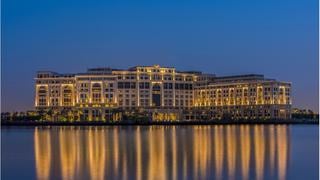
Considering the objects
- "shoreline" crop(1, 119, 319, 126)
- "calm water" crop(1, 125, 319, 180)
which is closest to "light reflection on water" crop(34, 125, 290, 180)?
"calm water" crop(1, 125, 319, 180)

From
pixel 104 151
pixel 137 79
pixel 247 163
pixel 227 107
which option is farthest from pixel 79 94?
pixel 247 163

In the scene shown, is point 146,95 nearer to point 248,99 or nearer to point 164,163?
point 248,99

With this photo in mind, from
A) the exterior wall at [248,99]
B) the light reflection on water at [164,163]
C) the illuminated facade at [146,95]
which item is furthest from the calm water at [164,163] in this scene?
the exterior wall at [248,99]

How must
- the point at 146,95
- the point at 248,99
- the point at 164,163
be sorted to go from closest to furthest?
the point at 164,163 < the point at 146,95 < the point at 248,99

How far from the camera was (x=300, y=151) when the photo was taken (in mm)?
24750

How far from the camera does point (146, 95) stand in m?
95.6

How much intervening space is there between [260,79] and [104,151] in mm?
74629

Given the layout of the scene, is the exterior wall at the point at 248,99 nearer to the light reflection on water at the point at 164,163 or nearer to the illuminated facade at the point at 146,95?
the illuminated facade at the point at 146,95

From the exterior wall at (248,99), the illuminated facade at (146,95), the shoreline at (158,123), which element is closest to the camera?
the shoreline at (158,123)

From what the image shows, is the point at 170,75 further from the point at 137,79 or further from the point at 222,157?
the point at 222,157

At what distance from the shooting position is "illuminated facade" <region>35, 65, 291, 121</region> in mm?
92125

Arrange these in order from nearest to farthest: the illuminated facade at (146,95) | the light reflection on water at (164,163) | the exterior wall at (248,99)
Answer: the light reflection on water at (164,163), the illuminated facade at (146,95), the exterior wall at (248,99)

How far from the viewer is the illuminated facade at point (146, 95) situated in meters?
92.1

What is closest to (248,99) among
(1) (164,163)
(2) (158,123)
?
(2) (158,123)
